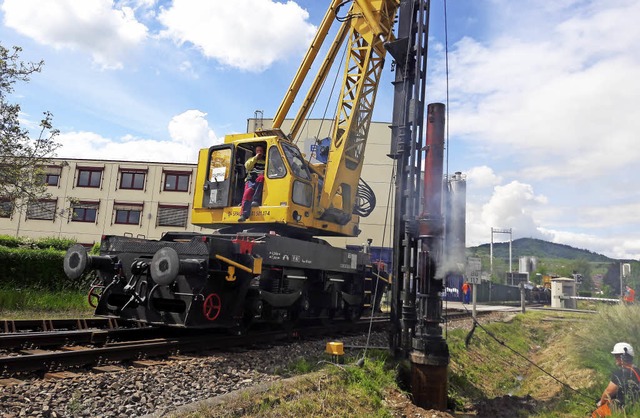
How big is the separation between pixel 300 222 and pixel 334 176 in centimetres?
165

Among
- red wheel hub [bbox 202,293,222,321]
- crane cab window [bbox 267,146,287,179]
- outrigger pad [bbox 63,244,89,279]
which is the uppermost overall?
crane cab window [bbox 267,146,287,179]

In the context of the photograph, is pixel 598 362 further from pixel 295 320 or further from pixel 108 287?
pixel 108 287

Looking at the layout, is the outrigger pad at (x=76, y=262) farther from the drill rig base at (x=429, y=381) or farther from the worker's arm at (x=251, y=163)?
the drill rig base at (x=429, y=381)

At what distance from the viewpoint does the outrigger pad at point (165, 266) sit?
646 centimetres

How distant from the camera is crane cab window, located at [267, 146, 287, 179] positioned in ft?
29.2

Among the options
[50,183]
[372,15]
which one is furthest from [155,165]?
[372,15]

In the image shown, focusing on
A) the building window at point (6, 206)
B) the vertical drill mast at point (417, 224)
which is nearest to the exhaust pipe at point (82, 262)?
the vertical drill mast at point (417, 224)

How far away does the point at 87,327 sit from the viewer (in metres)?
8.32

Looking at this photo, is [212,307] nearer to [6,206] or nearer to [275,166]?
[275,166]

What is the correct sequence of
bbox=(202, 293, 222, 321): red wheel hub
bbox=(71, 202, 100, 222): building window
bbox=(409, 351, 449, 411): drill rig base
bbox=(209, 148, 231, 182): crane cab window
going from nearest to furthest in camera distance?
bbox=(409, 351, 449, 411): drill rig base, bbox=(202, 293, 222, 321): red wheel hub, bbox=(209, 148, 231, 182): crane cab window, bbox=(71, 202, 100, 222): building window

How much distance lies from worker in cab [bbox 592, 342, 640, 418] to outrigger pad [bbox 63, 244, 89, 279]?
7.52 meters

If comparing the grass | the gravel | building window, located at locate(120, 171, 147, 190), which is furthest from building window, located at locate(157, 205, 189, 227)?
the gravel

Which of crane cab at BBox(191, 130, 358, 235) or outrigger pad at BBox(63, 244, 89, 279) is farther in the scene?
crane cab at BBox(191, 130, 358, 235)

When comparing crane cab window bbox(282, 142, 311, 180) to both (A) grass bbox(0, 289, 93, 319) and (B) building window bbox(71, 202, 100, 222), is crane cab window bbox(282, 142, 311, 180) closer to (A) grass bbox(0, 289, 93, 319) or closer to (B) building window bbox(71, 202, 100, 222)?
(A) grass bbox(0, 289, 93, 319)
